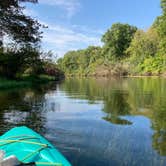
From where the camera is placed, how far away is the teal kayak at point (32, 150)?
3.73 metres

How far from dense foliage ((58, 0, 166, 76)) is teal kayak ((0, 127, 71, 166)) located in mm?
54221

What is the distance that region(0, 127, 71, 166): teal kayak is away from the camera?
3.73 m

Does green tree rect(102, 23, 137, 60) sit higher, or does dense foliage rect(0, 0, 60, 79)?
green tree rect(102, 23, 137, 60)

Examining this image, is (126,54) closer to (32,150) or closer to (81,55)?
(81,55)

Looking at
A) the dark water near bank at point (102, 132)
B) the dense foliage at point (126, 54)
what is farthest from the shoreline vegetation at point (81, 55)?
the dark water near bank at point (102, 132)

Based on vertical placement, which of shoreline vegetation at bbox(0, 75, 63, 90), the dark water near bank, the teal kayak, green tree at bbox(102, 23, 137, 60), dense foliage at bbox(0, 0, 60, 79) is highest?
green tree at bbox(102, 23, 137, 60)

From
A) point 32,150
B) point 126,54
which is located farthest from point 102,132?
point 126,54

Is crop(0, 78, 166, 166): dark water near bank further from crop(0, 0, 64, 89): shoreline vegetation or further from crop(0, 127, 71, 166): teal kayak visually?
crop(0, 0, 64, 89): shoreline vegetation

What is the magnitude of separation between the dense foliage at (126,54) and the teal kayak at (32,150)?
54.2 meters

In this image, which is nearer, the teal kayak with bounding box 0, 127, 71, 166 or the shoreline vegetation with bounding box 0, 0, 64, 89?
the teal kayak with bounding box 0, 127, 71, 166

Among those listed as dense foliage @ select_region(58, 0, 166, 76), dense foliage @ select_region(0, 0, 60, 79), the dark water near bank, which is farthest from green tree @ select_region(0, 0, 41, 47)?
dense foliage @ select_region(58, 0, 166, 76)

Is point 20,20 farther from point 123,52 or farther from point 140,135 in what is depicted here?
point 123,52

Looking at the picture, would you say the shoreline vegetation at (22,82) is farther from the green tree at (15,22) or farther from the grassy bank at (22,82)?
the green tree at (15,22)

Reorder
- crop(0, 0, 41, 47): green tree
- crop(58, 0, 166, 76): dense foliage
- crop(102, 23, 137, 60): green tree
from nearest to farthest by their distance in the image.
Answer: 1. crop(0, 0, 41, 47): green tree
2. crop(58, 0, 166, 76): dense foliage
3. crop(102, 23, 137, 60): green tree
